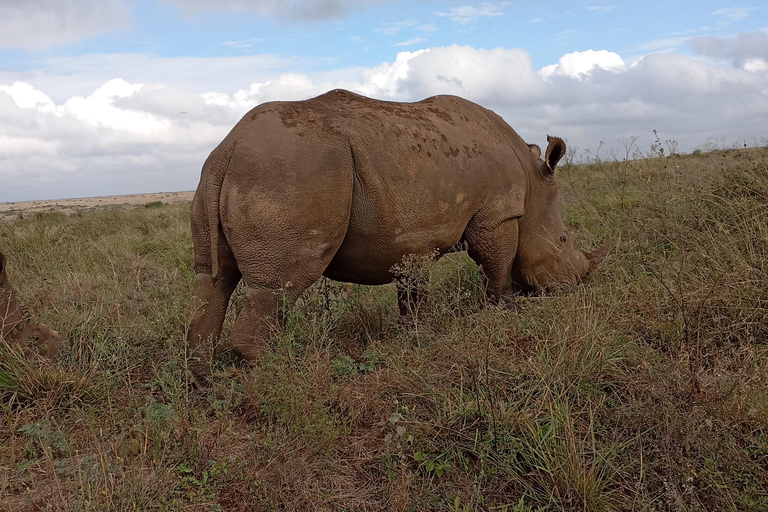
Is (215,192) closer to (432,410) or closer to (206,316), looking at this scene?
(206,316)

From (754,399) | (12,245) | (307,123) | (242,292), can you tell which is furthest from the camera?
(12,245)

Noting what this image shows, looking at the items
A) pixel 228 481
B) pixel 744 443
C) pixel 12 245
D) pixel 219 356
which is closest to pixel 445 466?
pixel 228 481

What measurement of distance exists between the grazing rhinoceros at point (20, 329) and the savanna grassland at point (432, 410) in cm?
13

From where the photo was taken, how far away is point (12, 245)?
8961 millimetres

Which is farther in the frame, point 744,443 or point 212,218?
point 212,218

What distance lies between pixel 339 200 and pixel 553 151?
2.17 meters

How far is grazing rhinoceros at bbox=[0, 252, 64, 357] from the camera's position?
12.6 feet

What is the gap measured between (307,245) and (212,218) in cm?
60

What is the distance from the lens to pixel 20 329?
3.96 m

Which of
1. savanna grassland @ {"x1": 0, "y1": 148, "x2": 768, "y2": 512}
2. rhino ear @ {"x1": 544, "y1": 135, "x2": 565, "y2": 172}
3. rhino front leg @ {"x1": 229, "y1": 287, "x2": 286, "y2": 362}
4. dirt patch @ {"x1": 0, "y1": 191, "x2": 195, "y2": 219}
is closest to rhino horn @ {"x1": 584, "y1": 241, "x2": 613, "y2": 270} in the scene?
savanna grassland @ {"x1": 0, "y1": 148, "x2": 768, "y2": 512}

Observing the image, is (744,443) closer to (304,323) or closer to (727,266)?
(727,266)

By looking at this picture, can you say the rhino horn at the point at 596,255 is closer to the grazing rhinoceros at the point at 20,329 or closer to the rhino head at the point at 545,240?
the rhino head at the point at 545,240

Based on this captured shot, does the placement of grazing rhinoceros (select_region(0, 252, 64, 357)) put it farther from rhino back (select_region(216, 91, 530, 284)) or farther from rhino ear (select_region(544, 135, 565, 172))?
rhino ear (select_region(544, 135, 565, 172))

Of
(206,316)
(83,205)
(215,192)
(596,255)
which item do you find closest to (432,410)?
(206,316)
